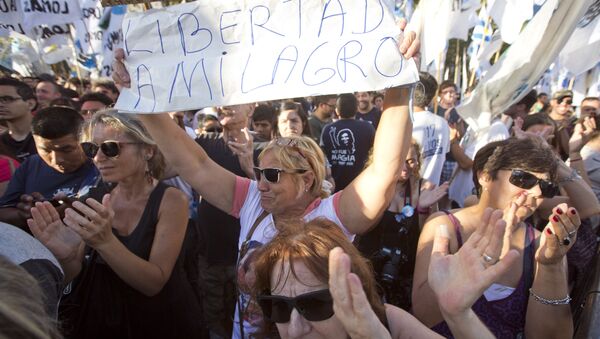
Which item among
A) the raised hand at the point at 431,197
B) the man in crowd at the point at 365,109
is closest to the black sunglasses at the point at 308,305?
the raised hand at the point at 431,197

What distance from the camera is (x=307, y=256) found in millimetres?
1436

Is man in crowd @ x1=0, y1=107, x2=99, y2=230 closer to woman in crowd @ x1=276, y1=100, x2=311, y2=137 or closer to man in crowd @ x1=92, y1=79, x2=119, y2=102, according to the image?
woman in crowd @ x1=276, y1=100, x2=311, y2=137

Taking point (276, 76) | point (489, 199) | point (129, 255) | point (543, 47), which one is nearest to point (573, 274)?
point (489, 199)

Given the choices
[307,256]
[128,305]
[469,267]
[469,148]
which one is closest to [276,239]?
[307,256]

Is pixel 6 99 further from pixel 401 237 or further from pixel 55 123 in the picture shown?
pixel 401 237

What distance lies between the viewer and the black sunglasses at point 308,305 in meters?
1.36

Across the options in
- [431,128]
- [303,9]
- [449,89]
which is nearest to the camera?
[303,9]

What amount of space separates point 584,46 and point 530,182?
3101mm

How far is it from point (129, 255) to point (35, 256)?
2.32ft

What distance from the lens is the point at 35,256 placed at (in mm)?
1355

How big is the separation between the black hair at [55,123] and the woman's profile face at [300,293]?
77.1 inches

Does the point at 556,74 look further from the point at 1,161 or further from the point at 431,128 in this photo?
the point at 1,161

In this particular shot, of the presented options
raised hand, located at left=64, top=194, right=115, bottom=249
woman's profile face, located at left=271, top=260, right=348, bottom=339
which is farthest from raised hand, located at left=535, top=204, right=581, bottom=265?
raised hand, located at left=64, top=194, right=115, bottom=249

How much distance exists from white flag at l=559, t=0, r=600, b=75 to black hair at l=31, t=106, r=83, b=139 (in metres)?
4.10
